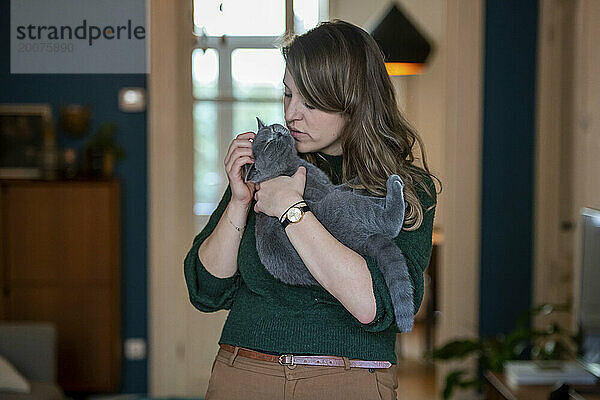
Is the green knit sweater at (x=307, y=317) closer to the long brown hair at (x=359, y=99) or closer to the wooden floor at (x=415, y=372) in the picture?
the long brown hair at (x=359, y=99)

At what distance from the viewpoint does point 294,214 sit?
1389 millimetres

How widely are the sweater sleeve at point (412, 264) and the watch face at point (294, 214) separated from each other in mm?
134

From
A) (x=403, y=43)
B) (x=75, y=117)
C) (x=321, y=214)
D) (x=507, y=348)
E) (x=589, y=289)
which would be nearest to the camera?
(x=321, y=214)

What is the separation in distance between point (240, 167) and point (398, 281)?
0.33 meters

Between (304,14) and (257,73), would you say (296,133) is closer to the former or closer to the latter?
(304,14)

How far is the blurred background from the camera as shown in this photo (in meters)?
4.11

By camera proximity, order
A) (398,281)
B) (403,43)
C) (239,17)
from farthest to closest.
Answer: (403,43) → (239,17) → (398,281)

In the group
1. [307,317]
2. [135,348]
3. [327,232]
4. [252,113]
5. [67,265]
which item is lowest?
[135,348]

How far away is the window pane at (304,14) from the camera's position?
139 inches

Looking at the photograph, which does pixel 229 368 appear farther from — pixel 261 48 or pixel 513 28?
pixel 513 28

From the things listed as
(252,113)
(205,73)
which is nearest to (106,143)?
(205,73)

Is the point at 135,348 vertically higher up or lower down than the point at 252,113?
lower down

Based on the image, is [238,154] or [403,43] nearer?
[238,154]

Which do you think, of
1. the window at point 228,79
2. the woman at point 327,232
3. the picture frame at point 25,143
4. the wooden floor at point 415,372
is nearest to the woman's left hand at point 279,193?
the woman at point 327,232
